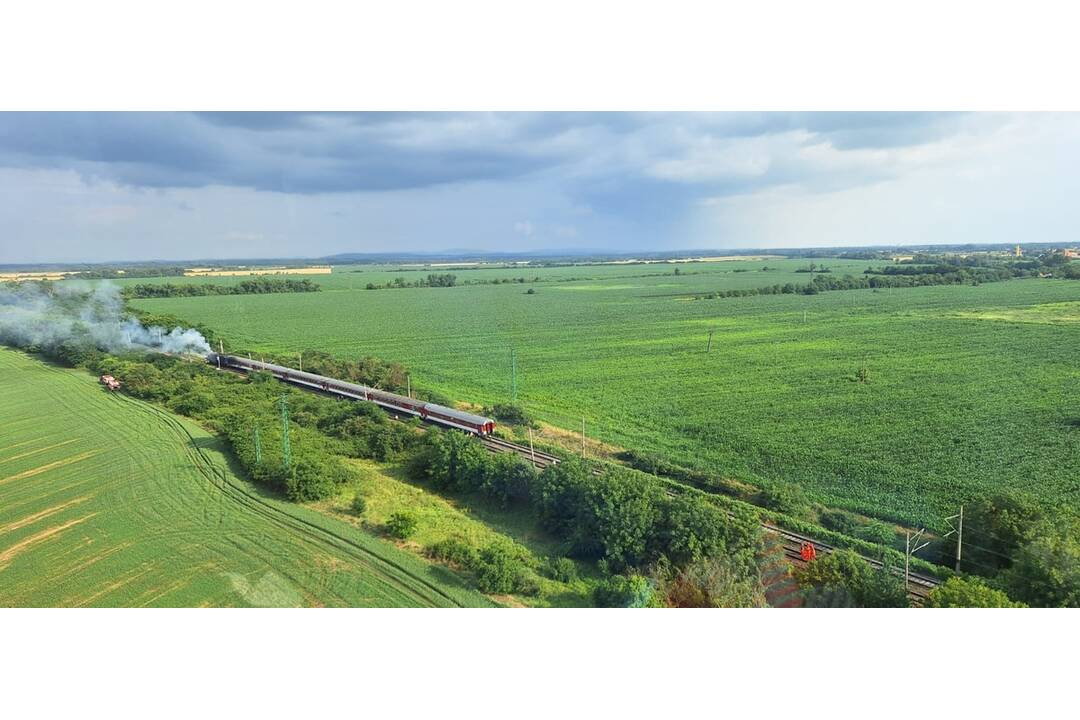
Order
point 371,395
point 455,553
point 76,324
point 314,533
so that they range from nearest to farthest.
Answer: point 455,553 < point 314,533 < point 371,395 < point 76,324

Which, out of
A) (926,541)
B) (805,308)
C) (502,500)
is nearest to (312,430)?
(502,500)

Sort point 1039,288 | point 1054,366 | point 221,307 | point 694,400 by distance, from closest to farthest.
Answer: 1. point 694,400
2. point 1054,366
3. point 1039,288
4. point 221,307

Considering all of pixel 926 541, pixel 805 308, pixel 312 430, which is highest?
pixel 805 308

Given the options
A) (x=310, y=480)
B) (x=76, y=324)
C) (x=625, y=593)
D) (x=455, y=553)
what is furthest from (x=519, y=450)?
(x=76, y=324)

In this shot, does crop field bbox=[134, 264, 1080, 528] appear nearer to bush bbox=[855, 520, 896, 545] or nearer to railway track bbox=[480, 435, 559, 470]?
bush bbox=[855, 520, 896, 545]

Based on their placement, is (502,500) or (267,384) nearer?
(502,500)

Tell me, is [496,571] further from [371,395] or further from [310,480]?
[371,395]

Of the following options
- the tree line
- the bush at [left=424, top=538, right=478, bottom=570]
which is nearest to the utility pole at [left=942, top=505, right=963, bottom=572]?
the bush at [left=424, top=538, right=478, bottom=570]

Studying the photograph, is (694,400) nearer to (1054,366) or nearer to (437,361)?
(437,361)
